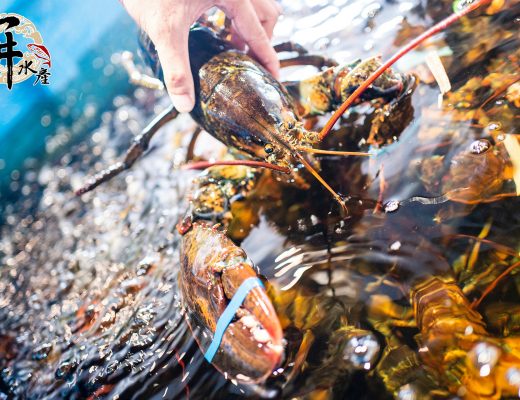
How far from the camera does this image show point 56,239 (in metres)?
3.88

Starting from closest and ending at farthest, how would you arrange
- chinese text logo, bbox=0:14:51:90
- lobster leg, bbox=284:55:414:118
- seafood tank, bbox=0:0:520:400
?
seafood tank, bbox=0:0:520:400
lobster leg, bbox=284:55:414:118
chinese text logo, bbox=0:14:51:90

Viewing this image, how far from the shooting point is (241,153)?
8.50ft

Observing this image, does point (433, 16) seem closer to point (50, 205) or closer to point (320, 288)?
point (320, 288)

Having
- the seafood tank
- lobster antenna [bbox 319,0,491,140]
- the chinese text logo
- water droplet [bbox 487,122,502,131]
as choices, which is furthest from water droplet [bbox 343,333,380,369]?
the chinese text logo

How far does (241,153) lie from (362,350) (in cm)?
139

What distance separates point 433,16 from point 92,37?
5.58m

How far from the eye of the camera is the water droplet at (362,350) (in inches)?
66.8

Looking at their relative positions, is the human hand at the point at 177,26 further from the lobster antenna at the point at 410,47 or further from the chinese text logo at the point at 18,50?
the chinese text logo at the point at 18,50

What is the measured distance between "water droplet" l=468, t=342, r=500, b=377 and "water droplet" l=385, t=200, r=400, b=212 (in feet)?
2.71

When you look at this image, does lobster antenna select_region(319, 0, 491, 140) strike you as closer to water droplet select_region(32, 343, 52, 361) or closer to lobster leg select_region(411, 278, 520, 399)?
lobster leg select_region(411, 278, 520, 399)

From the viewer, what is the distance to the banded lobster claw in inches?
57.7

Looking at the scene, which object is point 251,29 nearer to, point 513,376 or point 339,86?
point 339,86

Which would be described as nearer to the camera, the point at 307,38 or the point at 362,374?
the point at 362,374

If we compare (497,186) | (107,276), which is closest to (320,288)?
(497,186)
